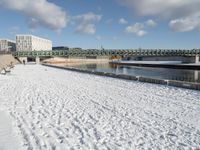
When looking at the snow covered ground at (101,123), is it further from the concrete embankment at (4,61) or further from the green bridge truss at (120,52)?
the green bridge truss at (120,52)

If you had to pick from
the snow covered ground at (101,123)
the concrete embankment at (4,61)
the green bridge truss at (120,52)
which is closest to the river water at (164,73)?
the concrete embankment at (4,61)

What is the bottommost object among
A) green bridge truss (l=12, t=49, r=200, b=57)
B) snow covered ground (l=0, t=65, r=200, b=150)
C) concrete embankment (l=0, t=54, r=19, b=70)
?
snow covered ground (l=0, t=65, r=200, b=150)

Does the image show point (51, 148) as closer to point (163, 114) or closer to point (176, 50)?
point (163, 114)

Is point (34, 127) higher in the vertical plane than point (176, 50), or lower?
lower

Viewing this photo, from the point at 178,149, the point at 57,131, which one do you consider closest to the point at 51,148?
the point at 57,131

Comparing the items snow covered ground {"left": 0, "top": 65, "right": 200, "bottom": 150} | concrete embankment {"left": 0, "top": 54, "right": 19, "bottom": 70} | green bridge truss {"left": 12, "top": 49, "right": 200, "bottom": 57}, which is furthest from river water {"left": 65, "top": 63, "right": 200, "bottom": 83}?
green bridge truss {"left": 12, "top": 49, "right": 200, "bottom": 57}

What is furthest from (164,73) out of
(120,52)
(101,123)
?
(120,52)

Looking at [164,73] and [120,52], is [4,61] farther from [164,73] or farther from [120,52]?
[120,52]

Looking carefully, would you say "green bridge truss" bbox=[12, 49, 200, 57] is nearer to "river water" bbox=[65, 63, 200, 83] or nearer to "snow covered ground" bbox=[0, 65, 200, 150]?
"river water" bbox=[65, 63, 200, 83]

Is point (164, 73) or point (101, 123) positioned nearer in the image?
point (101, 123)

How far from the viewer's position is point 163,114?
942 cm

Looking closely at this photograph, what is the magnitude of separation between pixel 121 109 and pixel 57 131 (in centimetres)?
386

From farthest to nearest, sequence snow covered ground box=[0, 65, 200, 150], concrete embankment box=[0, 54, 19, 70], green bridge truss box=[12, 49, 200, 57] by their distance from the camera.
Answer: green bridge truss box=[12, 49, 200, 57], concrete embankment box=[0, 54, 19, 70], snow covered ground box=[0, 65, 200, 150]

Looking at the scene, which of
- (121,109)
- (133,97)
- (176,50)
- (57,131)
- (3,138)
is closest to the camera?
(3,138)
